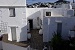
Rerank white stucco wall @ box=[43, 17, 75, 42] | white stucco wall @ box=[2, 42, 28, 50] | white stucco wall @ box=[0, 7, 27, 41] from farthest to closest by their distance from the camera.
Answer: white stucco wall @ box=[0, 7, 27, 41], white stucco wall @ box=[43, 17, 75, 42], white stucco wall @ box=[2, 42, 28, 50]

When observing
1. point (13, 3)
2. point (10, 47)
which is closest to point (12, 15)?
point (13, 3)

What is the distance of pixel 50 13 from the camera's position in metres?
31.9

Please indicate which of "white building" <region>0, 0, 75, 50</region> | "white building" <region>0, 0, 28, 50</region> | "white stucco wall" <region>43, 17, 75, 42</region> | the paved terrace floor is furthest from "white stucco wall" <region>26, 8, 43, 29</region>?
"white stucco wall" <region>43, 17, 75, 42</region>

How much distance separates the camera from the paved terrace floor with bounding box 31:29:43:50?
26.7m

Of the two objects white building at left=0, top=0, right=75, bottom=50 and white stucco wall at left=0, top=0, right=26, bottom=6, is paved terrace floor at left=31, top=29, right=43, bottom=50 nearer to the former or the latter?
white building at left=0, top=0, right=75, bottom=50

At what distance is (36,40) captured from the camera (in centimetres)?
2956

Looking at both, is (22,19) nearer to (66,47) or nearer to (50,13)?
(50,13)

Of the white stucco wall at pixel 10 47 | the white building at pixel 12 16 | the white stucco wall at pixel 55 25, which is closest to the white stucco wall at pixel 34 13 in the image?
the white building at pixel 12 16

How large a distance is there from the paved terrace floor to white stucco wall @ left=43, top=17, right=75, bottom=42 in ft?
4.31

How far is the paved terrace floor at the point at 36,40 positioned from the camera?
26669 mm

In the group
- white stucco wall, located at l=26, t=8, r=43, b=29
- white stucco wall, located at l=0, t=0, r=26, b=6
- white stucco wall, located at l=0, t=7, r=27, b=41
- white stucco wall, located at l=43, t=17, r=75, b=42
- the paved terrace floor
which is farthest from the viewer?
white stucco wall, located at l=26, t=8, r=43, b=29

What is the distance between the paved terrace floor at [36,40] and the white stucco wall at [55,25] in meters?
1.31

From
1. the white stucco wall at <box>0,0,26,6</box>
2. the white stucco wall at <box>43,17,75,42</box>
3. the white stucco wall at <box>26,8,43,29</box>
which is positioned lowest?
the white stucco wall at <box>43,17,75,42</box>

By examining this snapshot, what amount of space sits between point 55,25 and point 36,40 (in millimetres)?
3301
